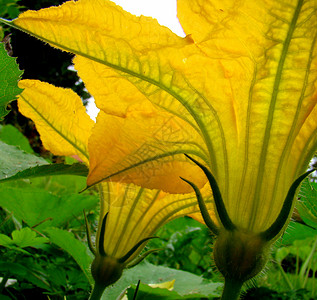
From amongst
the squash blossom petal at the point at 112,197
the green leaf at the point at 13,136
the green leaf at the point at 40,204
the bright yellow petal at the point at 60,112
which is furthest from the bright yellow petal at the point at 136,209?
the green leaf at the point at 13,136

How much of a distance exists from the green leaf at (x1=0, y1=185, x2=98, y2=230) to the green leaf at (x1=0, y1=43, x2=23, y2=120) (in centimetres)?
56

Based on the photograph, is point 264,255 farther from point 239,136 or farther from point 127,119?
point 127,119

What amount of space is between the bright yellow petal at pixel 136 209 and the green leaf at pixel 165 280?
0.38m

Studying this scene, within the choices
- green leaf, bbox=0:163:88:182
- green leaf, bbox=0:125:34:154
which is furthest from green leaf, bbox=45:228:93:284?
green leaf, bbox=0:125:34:154

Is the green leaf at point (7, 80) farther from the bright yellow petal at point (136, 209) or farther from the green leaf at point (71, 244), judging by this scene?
the green leaf at point (71, 244)

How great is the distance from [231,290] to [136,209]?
0.31 m

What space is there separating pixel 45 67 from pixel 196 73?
933 centimetres

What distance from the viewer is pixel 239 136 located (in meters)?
0.67

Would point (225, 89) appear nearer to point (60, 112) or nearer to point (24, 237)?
point (60, 112)

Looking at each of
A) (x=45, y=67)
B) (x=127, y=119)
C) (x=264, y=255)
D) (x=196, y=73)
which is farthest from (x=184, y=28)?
(x=45, y=67)

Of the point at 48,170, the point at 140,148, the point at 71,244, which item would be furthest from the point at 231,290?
the point at 71,244

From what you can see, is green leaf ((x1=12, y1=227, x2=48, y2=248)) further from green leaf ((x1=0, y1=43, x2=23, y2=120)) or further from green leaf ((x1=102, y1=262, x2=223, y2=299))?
green leaf ((x1=0, y1=43, x2=23, y2=120))

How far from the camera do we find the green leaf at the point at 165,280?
1.19 m

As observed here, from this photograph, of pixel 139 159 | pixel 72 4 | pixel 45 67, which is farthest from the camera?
pixel 45 67
